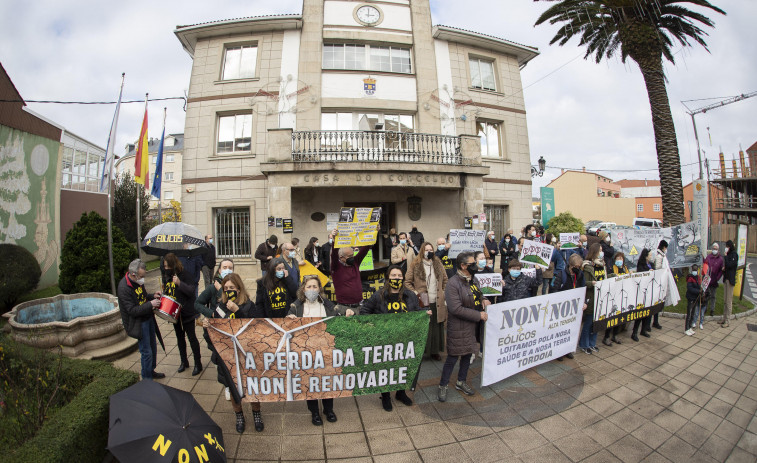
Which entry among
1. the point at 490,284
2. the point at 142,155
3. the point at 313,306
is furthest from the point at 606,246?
the point at 142,155

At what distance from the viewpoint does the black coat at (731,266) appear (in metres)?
8.36

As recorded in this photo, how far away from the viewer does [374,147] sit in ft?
41.8

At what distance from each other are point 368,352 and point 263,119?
11.6 m

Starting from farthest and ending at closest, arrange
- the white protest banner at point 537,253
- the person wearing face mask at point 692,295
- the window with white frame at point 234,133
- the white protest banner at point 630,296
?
1. the window with white frame at point 234,133
2. the white protest banner at point 537,253
3. the person wearing face mask at point 692,295
4. the white protest banner at point 630,296

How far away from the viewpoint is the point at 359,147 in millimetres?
12656

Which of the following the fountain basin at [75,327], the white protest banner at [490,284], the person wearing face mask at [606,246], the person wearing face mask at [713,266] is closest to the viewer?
the fountain basin at [75,327]

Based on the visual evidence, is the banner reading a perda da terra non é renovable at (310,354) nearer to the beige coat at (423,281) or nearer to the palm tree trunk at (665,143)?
the beige coat at (423,281)

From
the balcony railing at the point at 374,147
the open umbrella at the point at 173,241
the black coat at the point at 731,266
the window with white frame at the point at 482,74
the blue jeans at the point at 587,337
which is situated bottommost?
the blue jeans at the point at 587,337

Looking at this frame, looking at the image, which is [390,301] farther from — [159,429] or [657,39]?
[657,39]

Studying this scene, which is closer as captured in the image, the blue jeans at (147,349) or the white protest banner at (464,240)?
the blue jeans at (147,349)

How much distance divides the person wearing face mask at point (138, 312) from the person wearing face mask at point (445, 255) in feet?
15.6

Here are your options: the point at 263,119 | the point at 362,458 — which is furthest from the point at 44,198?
the point at 362,458

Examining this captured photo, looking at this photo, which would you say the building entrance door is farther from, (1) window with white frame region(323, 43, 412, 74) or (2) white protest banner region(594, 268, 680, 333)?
(2) white protest banner region(594, 268, 680, 333)

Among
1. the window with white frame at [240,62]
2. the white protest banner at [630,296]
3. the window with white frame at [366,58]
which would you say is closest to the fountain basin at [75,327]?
the white protest banner at [630,296]
